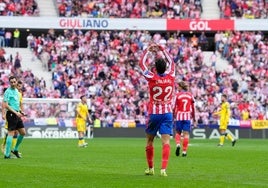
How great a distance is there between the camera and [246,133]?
5272 centimetres

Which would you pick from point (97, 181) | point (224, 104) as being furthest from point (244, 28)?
point (97, 181)

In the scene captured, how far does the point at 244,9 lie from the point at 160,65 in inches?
1832

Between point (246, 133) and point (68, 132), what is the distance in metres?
10.9

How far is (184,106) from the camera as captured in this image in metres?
29.4

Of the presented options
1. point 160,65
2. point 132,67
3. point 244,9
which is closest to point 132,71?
point 132,67

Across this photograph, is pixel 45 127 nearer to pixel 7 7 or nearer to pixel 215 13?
pixel 7 7

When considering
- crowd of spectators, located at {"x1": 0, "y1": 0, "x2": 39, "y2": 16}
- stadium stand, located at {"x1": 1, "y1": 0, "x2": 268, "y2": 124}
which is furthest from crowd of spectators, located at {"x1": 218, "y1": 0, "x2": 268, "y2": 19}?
crowd of spectators, located at {"x1": 0, "y1": 0, "x2": 39, "y2": 16}

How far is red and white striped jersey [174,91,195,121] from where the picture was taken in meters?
29.4

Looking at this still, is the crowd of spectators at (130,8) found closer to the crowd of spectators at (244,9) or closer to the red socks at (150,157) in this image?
the crowd of spectators at (244,9)

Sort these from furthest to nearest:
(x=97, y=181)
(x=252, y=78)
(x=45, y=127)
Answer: (x=252, y=78), (x=45, y=127), (x=97, y=181)

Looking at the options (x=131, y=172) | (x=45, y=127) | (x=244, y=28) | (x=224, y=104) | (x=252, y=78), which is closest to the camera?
(x=131, y=172)

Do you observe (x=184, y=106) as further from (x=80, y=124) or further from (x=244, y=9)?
(x=244, y=9)

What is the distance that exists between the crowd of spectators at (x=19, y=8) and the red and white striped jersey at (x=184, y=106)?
33.2m

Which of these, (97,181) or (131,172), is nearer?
(97,181)
